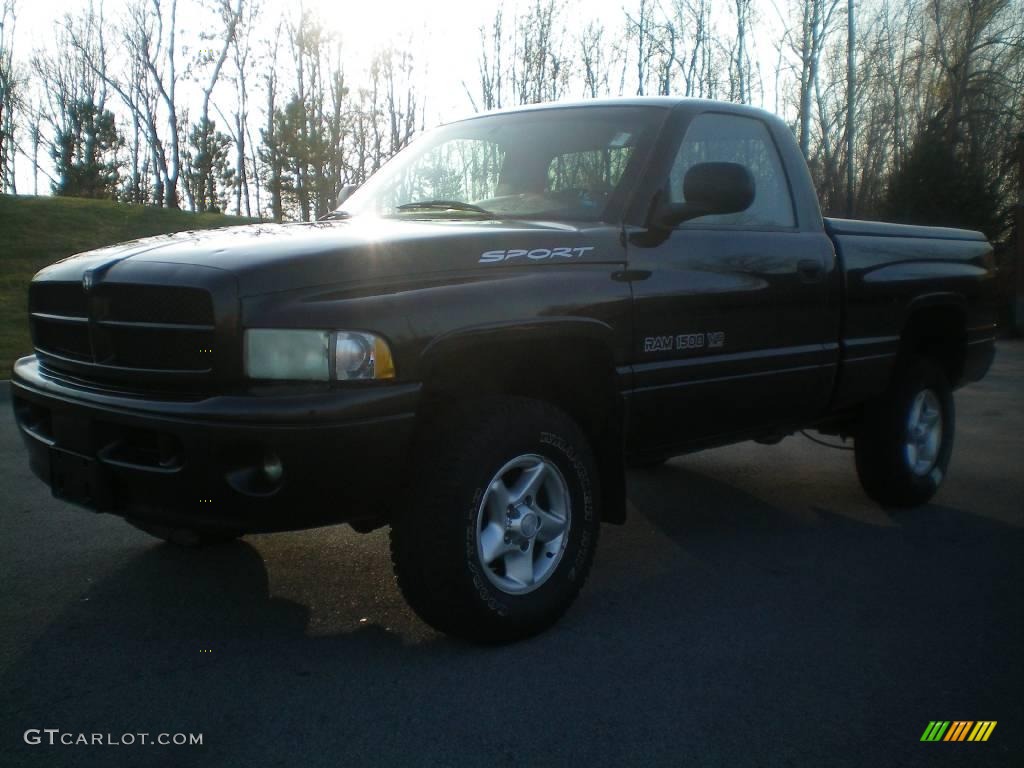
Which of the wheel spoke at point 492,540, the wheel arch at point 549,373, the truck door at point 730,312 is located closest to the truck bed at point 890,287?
the truck door at point 730,312

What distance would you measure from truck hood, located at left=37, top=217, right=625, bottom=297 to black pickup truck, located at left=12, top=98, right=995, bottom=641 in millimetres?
10

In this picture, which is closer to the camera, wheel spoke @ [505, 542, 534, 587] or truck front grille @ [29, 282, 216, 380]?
truck front grille @ [29, 282, 216, 380]

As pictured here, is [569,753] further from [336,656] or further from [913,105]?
[913,105]

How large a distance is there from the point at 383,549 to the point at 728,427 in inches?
63.9

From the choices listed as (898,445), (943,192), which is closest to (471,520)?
(898,445)

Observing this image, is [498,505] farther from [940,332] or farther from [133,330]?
[940,332]

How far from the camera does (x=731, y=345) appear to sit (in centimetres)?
412

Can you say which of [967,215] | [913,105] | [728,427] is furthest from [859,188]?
[728,427]

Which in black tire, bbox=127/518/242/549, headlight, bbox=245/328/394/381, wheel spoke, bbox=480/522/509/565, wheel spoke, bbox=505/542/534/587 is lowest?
black tire, bbox=127/518/242/549

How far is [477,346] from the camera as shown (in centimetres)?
320


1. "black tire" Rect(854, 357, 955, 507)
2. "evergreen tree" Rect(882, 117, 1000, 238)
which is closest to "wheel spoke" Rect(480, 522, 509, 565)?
"black tire" Rect(854, 357, 955, 507)

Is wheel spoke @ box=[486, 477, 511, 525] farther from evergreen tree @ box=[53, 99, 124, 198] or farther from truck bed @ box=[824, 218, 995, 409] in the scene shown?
evergreen tree @ box=[53, 99, 124, 198]

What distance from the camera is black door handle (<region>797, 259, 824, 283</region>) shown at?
4.45m

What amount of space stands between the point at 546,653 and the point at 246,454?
1222 millimetres
